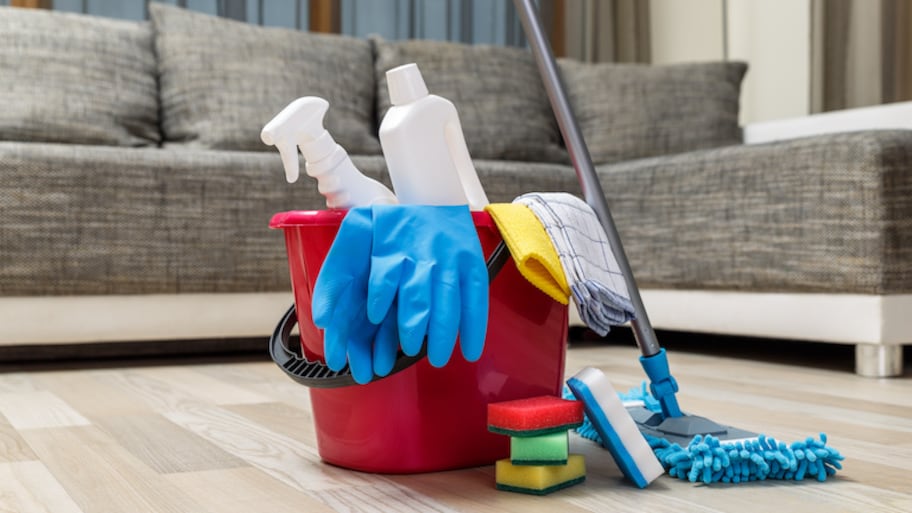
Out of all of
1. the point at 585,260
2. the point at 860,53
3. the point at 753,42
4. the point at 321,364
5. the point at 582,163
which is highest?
the point at 753,42

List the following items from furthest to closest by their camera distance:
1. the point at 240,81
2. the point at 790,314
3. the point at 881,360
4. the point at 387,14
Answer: the point at 387,14 → the point at 240,81 → the point at 790,314 → the point at 881,360

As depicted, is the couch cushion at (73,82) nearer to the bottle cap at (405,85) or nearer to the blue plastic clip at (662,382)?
the bottle cap at (405,85)

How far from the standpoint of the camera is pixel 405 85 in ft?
3.18

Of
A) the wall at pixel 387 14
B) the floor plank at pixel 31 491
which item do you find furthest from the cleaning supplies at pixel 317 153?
the wall at pixel 387 14

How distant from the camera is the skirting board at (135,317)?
6.19 feet

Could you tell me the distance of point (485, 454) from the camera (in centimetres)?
101

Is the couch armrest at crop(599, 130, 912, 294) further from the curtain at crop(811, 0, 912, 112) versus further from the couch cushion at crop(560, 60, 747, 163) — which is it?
the curtain at crop(811, 0, 912, 112)

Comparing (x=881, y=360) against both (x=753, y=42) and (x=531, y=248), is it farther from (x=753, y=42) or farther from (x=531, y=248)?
(x=753, y=42)

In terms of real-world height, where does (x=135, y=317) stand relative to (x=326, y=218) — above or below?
below

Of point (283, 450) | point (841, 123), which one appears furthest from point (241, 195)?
point (841, 123)

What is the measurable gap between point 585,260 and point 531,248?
0.07 meters

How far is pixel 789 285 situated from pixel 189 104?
1.41m

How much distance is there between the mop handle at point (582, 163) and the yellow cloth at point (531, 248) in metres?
0.11

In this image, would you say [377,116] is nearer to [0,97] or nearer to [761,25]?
[0,97]
